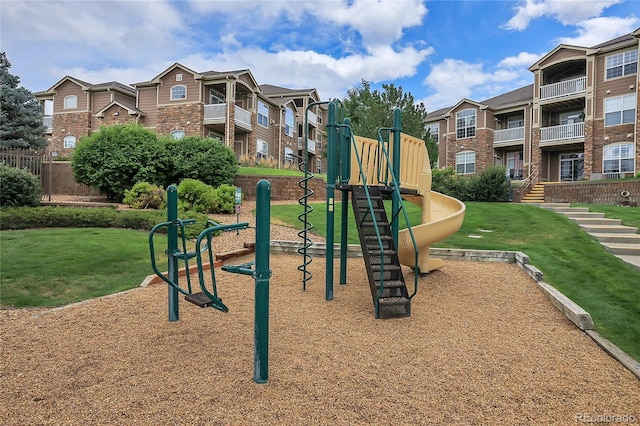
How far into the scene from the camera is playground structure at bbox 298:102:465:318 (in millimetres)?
5113

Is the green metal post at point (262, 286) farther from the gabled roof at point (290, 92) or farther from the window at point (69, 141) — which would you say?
the gabled roof at point (290, 92)

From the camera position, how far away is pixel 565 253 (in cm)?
870

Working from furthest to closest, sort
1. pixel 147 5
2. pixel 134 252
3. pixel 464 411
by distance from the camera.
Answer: pixel 147 5 < pixel 134 252 < pixel 464 411

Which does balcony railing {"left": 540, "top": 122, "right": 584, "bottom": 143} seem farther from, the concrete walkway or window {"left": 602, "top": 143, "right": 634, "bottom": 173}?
the concrete walkway

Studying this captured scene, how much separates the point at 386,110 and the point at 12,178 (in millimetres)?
21350

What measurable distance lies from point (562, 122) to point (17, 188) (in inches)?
1304

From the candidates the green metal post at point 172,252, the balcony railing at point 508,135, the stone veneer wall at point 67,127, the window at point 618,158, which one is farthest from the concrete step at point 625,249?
the stone veneer wall at point 67,127

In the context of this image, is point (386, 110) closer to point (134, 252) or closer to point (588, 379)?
point (134, 252)

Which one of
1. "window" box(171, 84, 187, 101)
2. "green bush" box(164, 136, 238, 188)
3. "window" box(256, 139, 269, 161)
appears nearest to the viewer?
"green bush" box(164, 136, 238, 188)

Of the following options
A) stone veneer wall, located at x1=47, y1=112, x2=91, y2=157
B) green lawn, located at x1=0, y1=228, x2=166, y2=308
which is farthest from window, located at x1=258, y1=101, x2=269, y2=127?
green lawn, located at x1=0, y1=228, x2=166, y2=308

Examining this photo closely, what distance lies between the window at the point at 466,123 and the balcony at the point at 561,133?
20.4 ft

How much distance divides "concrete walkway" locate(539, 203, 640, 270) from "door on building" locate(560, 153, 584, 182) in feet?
57.4

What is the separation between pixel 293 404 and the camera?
2.81m

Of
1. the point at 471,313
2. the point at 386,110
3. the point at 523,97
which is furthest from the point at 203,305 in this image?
the point at 523,97
